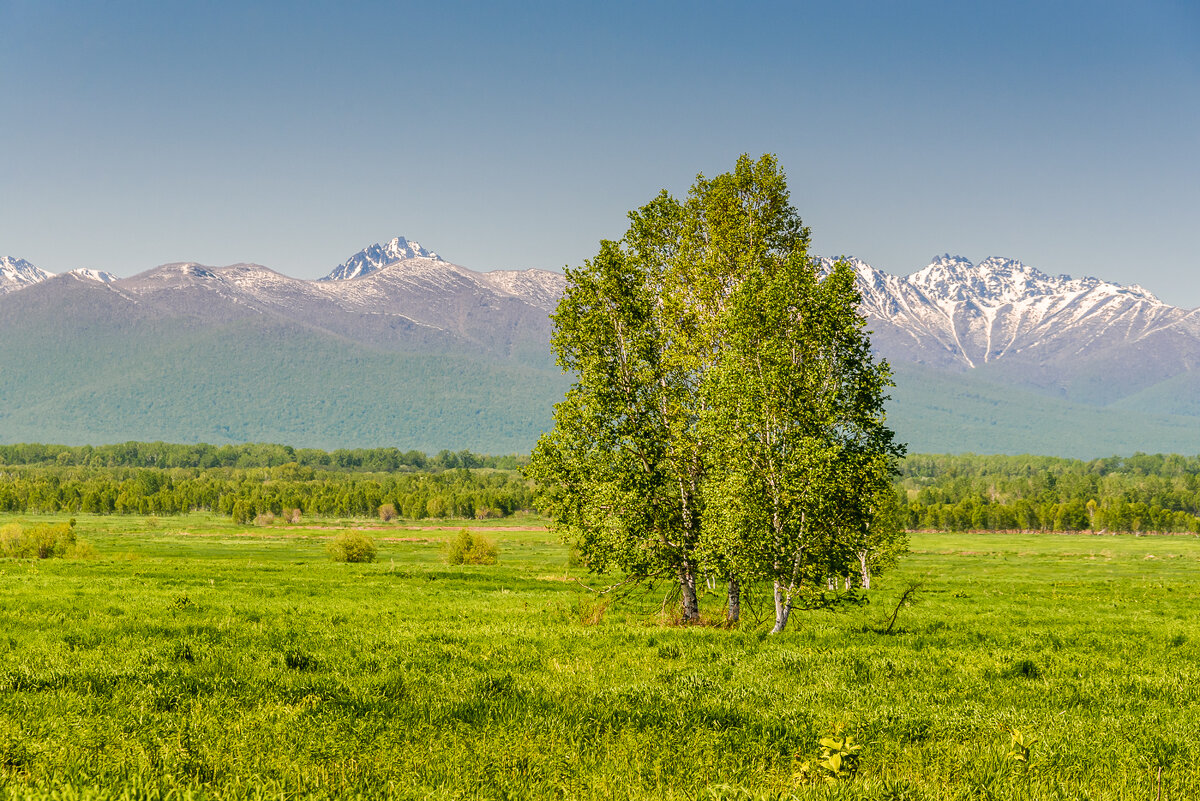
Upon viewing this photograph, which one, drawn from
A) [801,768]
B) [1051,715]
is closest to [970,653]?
[1051,715]

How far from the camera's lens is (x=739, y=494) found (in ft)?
84.8

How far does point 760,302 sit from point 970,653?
13139mm

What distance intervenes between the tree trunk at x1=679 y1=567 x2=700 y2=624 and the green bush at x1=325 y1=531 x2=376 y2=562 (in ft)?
217

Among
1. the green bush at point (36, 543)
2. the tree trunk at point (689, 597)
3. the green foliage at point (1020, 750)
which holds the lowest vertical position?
the green bush at point (36, 543)

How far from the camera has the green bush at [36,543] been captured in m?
75.9

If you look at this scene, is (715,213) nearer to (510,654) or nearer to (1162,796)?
(510,654)

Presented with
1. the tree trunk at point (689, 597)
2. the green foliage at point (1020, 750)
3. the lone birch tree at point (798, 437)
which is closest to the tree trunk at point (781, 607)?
the lone birch tree at point (798, 437)

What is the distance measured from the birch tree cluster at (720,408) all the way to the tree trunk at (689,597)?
9 centimetres

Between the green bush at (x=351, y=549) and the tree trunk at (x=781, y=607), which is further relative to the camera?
the green bush at (x=351, y=549)

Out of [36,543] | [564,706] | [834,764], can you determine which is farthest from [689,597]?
[36,543]

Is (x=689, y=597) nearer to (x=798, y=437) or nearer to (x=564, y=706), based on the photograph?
(x=798, y=437)

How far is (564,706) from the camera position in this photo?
13.3m

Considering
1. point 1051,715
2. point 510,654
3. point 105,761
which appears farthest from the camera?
point 510,654

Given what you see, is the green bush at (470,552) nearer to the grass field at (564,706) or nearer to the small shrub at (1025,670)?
the grass field at (564,706)
